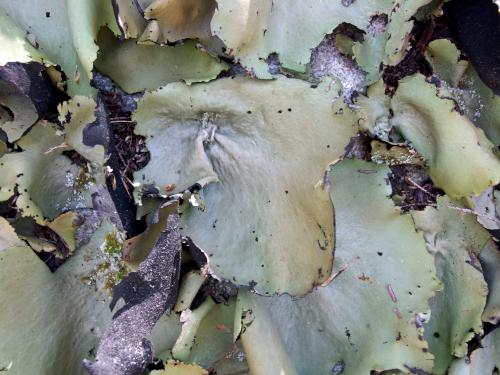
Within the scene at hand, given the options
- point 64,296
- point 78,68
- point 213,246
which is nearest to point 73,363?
point 64,296

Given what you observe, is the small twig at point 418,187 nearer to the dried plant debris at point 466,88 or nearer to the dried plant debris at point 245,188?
the dried plant debris at point 245,188

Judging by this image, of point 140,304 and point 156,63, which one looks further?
point 156,63

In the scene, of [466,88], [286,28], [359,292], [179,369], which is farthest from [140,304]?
[466,88]

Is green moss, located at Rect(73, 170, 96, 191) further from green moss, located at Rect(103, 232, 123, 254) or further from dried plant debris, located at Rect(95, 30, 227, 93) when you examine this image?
dried plant debris, located at Rect(95, 30, 227, 93)

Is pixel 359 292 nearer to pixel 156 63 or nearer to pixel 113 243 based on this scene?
pixel 113 243

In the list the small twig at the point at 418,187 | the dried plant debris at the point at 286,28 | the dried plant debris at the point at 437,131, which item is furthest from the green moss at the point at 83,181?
the small twig at the point at 418,187
